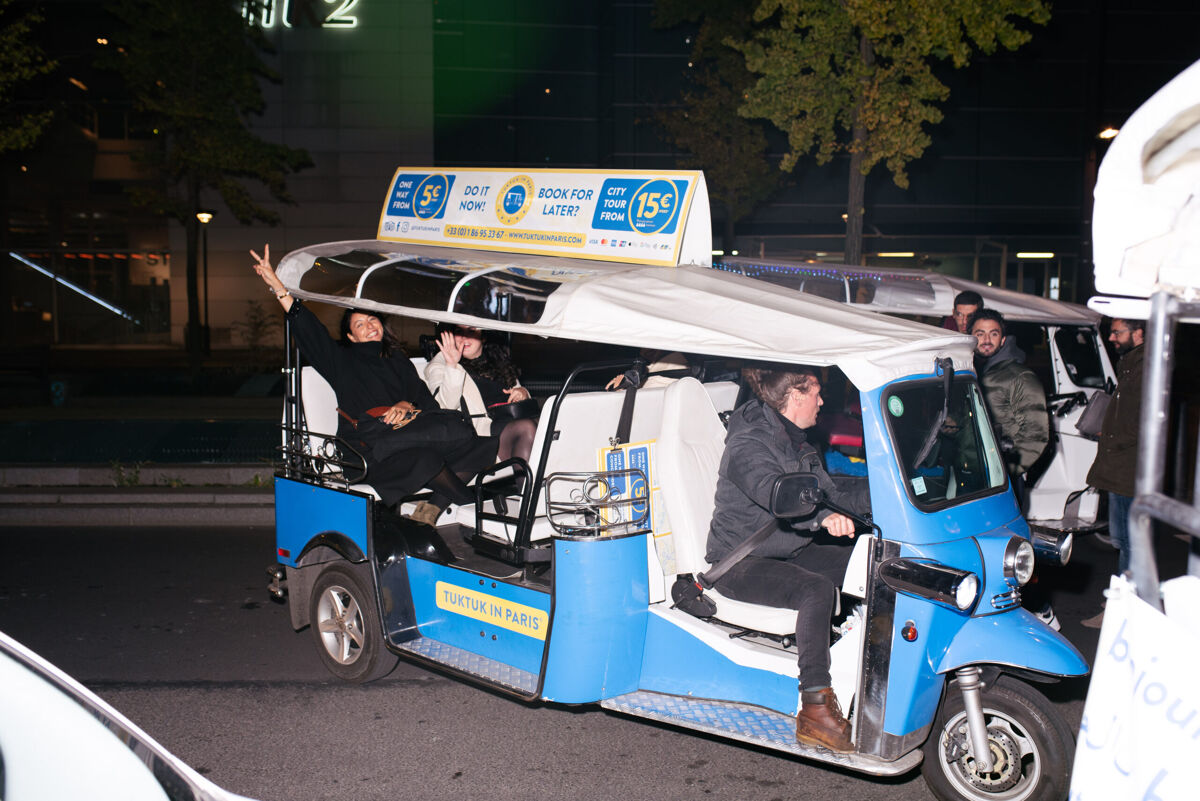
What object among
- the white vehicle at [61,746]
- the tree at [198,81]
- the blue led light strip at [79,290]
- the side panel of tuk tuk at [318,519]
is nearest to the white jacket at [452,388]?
the side panel of tuk tuk at [318,519]

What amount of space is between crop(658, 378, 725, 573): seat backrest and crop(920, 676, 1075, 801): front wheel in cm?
128

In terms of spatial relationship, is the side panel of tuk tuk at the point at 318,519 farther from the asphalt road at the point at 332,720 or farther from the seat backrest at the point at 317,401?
the asphalt road at the point at 332,720

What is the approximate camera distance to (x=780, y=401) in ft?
14.9

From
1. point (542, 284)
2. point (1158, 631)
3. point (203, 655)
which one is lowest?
point (203, 655)

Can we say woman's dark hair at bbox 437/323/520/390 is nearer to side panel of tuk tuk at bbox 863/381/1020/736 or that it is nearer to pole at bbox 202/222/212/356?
side panel of tuk tuk at bbox 863/381/1020/736

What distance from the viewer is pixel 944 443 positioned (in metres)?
4.12

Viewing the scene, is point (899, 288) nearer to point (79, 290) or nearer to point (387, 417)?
point (387, 417)

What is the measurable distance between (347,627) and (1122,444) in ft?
15.0

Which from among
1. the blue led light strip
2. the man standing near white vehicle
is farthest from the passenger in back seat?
the blue led light strip

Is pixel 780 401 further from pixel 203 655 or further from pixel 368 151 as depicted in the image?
pixel 368 151

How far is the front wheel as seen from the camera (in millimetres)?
3691

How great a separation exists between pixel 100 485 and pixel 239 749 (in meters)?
6.54

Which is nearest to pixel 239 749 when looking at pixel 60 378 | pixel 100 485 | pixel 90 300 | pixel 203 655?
pixel 203 655

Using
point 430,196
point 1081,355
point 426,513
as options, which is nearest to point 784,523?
point 426,513
